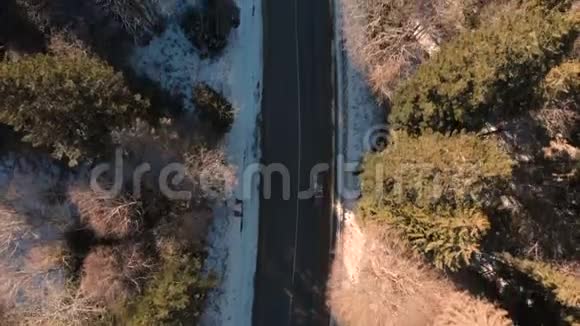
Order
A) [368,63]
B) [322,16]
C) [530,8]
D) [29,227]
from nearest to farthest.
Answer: [530,8], [29,227], [368,63], [322,16]

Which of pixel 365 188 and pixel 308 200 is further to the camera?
pixel 308 200

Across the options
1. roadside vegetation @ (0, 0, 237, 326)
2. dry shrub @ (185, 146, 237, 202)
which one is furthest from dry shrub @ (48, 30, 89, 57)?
dry shrub @ (185, 146, 237, 202)

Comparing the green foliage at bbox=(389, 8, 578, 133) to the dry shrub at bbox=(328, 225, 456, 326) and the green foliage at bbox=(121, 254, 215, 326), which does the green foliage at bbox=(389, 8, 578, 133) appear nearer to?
the dry shrub at bbox=(328, 225, 456, 326)

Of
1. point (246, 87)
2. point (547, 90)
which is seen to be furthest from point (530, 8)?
point (246, 87)

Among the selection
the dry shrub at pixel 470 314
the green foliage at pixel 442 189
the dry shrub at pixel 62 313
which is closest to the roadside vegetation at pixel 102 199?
the dry shrub at pixel 62 313

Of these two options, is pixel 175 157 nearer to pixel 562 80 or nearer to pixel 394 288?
pixel 394 288

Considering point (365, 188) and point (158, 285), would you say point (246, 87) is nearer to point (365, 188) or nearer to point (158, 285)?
point (365, 188)
